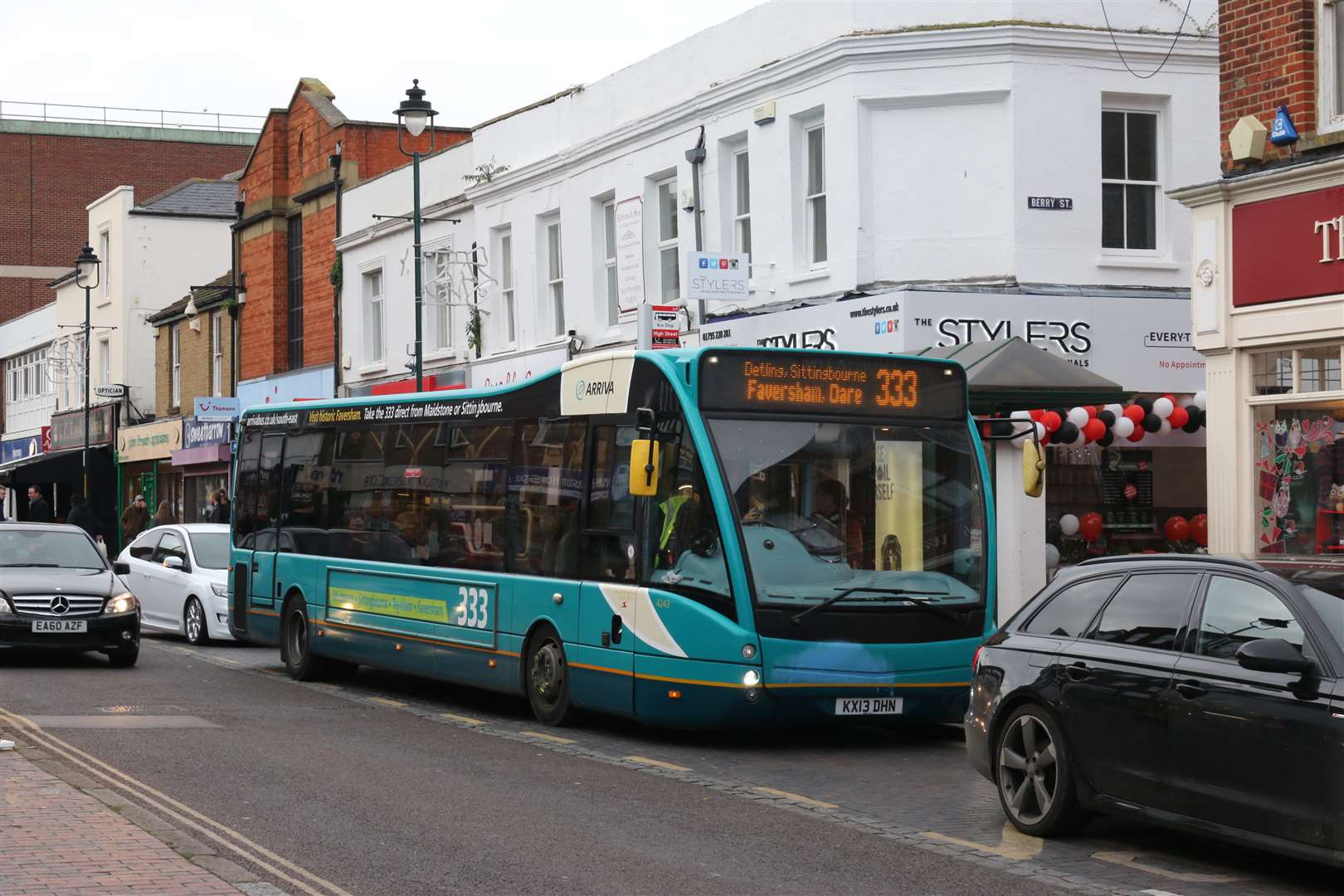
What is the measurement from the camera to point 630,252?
86.1ft

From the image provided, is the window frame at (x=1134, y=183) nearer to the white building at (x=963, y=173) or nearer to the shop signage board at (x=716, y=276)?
the white building at (x=963, y=173)

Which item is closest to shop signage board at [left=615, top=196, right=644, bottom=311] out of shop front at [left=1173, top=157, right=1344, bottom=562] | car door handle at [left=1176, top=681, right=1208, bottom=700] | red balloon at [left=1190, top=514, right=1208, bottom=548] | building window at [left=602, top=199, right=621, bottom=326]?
building window at [left=602, top=199, right=621, bottom=326]

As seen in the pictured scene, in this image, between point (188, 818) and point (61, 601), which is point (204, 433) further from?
point (188, 818)

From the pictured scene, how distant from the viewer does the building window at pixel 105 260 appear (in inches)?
2122

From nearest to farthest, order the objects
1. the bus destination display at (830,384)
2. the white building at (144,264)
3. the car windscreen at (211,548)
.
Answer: the bus destination display at (830,384) < the car windscreen at (211,548) < the white building at (144,264)

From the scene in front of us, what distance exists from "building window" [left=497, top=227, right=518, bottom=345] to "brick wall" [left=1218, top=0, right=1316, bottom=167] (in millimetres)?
15653

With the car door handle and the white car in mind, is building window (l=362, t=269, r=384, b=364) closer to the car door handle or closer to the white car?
the white car

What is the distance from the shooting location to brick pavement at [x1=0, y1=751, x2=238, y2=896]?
726 centimetres

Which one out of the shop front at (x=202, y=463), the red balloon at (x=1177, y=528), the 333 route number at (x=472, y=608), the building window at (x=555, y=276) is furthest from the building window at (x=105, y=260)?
the 333 route number at (x=472, y=608)

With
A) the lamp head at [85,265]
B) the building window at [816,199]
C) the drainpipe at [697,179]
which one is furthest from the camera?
the lamp head at [85,265]

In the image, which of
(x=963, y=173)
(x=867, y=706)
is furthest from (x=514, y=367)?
(x=867, y=706)

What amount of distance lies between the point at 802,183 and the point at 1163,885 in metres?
15.9

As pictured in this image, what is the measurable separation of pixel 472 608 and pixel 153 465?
37.1 metres

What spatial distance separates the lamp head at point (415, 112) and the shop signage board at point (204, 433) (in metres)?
16.6
